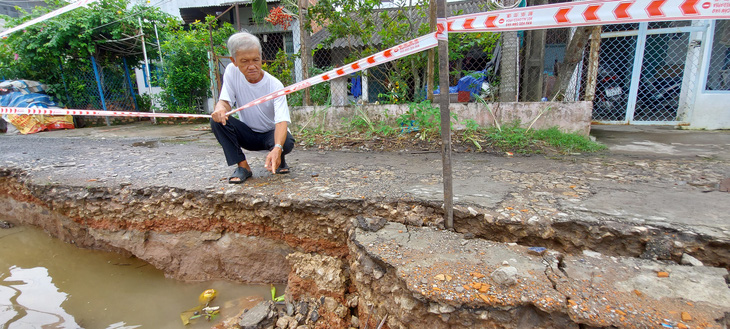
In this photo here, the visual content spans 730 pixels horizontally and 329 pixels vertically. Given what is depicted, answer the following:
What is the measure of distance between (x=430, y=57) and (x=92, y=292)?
4.14 m

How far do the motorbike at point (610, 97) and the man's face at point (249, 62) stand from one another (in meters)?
6.24

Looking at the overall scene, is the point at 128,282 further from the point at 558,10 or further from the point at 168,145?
the point at 558,10

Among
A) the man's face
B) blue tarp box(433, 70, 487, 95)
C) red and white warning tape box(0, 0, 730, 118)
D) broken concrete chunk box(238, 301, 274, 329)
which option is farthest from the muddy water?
blue tarp box(433, 70, 487, 95)

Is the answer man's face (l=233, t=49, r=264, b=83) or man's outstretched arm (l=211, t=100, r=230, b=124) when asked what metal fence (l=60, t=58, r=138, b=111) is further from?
man's face (l=233, t=49, r=264, b=83)

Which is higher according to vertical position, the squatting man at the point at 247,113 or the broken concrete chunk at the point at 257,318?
the squatting man at the point at 247,113

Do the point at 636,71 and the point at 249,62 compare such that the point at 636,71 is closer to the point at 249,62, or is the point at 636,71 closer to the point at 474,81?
the point at 474,81

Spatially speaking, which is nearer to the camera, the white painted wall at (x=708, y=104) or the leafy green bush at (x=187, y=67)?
the white painted wall at (x=708, y=104)

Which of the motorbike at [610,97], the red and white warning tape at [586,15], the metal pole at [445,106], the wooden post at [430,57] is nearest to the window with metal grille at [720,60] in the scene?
the motorbike at [610,97]

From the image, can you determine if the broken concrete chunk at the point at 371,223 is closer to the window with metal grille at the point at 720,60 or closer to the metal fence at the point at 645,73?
the metal fence at the point at 645,73

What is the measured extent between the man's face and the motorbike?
624cm

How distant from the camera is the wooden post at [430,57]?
4.13m

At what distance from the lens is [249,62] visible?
91.7 inches

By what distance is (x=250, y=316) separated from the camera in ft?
6.32

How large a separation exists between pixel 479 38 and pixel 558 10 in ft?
9.11
